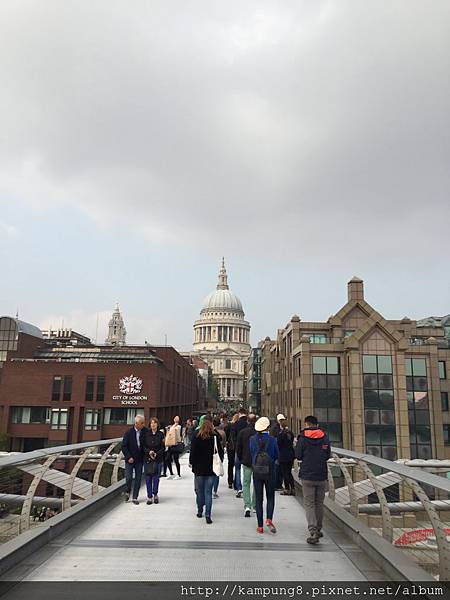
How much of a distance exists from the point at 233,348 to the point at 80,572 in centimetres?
17824

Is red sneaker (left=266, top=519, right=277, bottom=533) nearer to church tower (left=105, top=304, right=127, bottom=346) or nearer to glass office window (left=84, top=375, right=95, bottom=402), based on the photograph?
glass office window (left=84, top=375, right=95, bottom=402)

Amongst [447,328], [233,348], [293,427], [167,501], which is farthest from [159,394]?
[233,348]

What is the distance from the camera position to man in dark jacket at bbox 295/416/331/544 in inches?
272

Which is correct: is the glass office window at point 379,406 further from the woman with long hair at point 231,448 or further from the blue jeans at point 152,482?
the blue jeans at point 152,482

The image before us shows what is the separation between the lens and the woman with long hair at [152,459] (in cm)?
968

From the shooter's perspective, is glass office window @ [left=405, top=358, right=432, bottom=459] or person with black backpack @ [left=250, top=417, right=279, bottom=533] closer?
person with black backpack @ [left=250, top=417, right=279, bottom=533]

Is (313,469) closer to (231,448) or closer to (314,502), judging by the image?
(314,502)

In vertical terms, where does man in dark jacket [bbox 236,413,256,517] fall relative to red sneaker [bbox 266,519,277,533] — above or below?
above

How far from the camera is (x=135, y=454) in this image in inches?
382

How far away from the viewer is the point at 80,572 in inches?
209

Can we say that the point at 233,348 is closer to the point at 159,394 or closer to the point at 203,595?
the point at 159,394

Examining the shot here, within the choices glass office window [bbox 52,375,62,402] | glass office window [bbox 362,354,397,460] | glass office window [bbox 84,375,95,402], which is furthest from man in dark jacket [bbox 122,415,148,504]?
glass office window [bbox 52,375,62,402]

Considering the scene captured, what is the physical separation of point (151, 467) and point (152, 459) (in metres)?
0.18

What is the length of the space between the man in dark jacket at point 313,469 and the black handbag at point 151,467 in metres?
3.69
